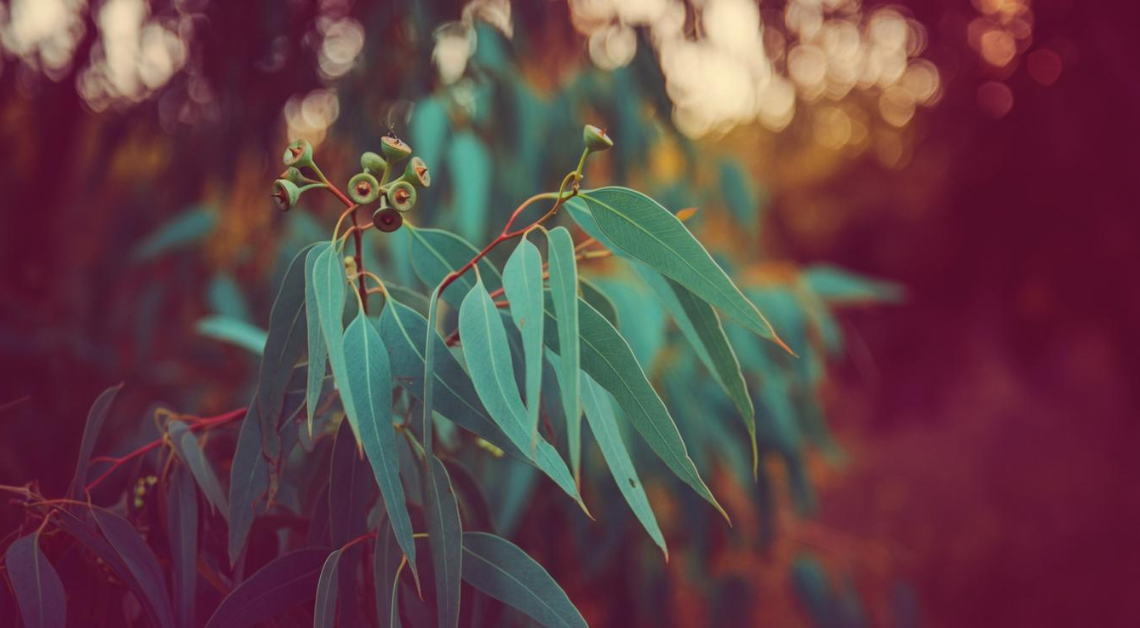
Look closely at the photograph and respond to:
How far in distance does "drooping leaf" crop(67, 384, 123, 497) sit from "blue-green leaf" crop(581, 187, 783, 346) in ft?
1.06

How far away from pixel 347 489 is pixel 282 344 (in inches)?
3.3

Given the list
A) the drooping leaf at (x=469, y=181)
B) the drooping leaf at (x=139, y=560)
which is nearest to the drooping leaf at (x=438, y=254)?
the drooping leaf at (x=139, y=560)

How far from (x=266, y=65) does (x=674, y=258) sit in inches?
34.9

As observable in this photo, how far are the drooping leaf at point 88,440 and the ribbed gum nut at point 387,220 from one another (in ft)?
A: 0.86

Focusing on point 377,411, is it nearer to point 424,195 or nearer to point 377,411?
point 377,411

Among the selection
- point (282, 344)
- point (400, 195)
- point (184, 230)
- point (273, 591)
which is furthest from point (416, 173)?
point (184, 230)

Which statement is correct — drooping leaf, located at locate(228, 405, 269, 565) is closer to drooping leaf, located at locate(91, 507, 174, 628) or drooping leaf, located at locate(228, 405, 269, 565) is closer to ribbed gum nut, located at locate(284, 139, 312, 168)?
drooping leaf, located at locate(91, 507, 174, 628)

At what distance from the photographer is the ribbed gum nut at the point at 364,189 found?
0.37m

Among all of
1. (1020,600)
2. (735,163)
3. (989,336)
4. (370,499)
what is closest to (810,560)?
(735,163)

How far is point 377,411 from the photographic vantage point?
387 mm

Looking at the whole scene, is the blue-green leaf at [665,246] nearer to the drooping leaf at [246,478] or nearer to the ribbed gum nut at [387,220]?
the ribbed gum nut at [387,220]

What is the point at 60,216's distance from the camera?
1.27 m

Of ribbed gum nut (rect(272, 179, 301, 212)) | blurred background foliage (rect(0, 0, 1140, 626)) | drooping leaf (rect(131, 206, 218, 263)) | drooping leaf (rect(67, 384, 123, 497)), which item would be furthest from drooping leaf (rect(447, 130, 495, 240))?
ribbed gum nut (rect(272, 179, 301, 212))

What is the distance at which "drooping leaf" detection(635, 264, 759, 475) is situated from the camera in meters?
0.47
